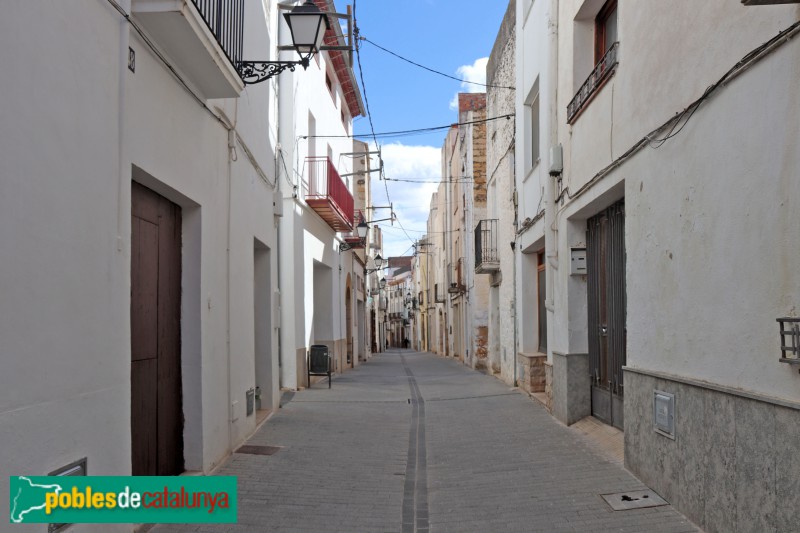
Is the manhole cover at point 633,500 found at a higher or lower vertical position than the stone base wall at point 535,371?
lower

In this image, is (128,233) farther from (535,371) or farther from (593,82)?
(535,371)

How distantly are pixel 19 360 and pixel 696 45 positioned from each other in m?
4.56

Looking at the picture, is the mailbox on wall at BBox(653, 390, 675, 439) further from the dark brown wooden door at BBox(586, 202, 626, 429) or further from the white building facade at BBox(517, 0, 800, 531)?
the dark brown wooden door at BBox(586, 202, 626, 429)

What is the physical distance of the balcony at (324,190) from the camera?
1506 cm

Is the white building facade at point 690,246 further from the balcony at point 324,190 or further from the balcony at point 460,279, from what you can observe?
the balcony at point 460,279

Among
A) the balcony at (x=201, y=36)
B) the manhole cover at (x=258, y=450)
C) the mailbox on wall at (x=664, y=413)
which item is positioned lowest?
the manhole cover at (x=258, y=450)

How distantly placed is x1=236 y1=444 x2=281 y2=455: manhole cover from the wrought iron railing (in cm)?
518

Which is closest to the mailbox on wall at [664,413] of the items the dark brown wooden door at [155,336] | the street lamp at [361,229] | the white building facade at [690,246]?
the white building facade at [690,246]

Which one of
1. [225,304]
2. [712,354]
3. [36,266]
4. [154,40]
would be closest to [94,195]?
[36,266]

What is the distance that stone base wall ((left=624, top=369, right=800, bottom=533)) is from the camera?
3.59m

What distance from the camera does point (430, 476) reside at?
662 centimetres

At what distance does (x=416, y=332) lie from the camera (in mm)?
56469

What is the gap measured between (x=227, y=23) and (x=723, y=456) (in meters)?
5.26

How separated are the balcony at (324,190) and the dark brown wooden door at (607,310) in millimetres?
7620
